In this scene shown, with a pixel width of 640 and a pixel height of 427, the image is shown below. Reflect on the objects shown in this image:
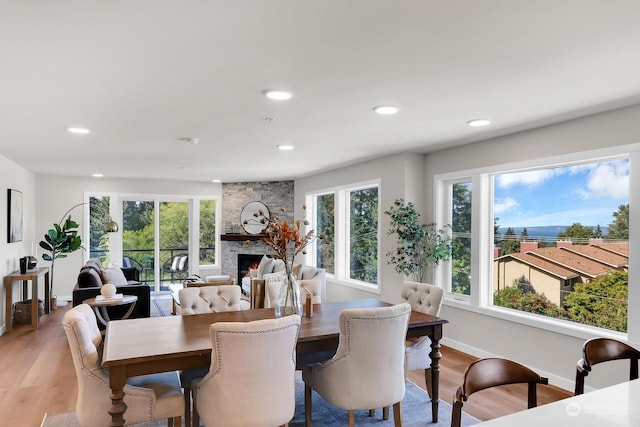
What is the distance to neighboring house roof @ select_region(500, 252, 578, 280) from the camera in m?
3.91

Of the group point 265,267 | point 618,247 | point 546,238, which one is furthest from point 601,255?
point 265,267

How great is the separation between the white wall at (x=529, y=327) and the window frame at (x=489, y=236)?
43 mm

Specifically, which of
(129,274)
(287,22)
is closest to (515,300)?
(287,22)

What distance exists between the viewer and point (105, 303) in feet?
16.1

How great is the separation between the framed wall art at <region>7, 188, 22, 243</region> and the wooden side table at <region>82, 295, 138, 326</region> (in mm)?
1672

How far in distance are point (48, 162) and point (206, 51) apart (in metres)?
5.28

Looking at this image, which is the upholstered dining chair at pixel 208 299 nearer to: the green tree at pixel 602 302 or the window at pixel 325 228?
the green tree at pixel 602 302

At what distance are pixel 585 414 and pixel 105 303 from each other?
479 cm

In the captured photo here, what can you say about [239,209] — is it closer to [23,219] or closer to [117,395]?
[23,219]

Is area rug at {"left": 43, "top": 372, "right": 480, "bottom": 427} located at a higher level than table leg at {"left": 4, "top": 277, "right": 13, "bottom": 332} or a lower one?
lower

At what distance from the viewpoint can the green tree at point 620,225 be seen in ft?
11.3

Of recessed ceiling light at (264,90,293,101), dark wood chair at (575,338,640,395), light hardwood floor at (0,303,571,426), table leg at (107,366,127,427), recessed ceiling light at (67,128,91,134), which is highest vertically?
recessed ceiling light at (264,90,293,101)

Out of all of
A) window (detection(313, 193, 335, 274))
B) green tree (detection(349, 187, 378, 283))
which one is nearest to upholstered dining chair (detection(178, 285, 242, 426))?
green tree (detection(349, 187, 378, 283))

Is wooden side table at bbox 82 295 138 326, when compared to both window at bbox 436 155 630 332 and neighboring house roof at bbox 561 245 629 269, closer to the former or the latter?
window at bbox 436 155 630 332
